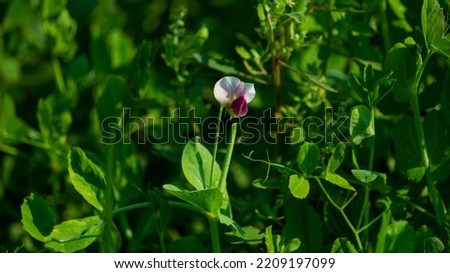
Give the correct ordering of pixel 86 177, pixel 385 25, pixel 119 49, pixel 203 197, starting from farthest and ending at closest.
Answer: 1. pixel 119 49
2. pixel 385 25
3. pixel 86 177
4. pixel 203 197

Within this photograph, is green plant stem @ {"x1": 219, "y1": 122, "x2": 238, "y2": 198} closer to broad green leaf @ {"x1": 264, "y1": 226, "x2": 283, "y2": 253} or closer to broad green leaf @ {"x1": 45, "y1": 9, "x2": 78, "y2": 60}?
broad green leaf @ {"x1": 264, "y1": 226, "x2": 283, "y2": 253}

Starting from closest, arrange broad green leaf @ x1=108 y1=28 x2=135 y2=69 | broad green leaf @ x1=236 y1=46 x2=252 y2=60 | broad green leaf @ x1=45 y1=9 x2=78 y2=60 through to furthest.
A: broad green leaf @ x1=236 y1=46 x2=252 y2=60 < broad green leaf @ x1=45 y1=9 x2=78 y2=60 < broad green leaf @ x1=108 y1=28 x2=135 y2=69

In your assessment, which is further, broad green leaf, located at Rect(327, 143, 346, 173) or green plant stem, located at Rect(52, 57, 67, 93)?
green plant stem, located at Rect(52, 57, 67, 93)

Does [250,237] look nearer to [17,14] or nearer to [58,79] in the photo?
[58,79]

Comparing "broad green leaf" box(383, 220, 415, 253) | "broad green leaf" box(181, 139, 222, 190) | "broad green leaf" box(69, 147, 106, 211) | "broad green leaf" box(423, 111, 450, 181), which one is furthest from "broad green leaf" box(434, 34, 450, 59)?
"broad green leaf" box(69, 147, 106, 211)

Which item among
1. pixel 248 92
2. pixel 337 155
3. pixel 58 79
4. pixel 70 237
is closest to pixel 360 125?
pixel 337 155

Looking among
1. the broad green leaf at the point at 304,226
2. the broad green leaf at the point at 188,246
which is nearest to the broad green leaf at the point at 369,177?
the broad green leaf at the point at 304,226
